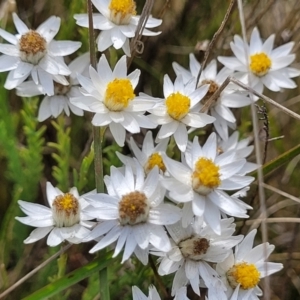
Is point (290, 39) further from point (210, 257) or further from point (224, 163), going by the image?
point (210, 257)

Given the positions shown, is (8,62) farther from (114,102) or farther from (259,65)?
(259,65)

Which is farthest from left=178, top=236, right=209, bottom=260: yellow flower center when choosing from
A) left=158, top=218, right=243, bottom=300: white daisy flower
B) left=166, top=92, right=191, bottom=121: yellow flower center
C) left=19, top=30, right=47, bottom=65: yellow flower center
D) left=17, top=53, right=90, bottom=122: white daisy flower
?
left=19, top=30, right=47, bottom=65: yellow flower center

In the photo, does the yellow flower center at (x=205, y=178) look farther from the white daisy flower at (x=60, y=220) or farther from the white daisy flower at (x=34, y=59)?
the white daisy flower at (x=34, y=59)

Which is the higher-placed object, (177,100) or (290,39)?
(290,39)

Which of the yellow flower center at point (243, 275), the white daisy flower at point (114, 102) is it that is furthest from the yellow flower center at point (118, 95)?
the yellow flower center at point (243, 275)

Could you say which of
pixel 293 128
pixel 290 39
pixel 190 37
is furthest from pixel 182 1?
pixel 293 128

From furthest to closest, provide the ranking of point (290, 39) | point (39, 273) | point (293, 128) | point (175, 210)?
1. point (293, 128)
2. point (290, 39)
3. point (39, 273)
4. point (175, 210)
